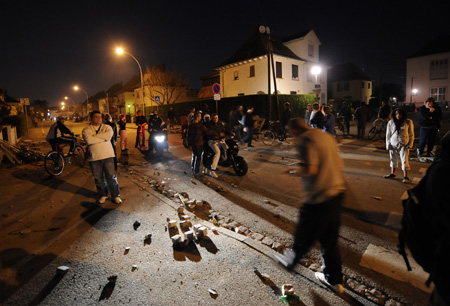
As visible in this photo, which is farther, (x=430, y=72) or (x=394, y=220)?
(x=430, y=72)

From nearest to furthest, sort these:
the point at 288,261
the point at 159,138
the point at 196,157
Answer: the point at 288,261 → the point at 196,157 → the point at 159,138

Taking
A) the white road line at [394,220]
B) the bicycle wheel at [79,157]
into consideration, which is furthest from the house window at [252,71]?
the white road line at [394,220]

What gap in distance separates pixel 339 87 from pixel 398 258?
5874 centimetres

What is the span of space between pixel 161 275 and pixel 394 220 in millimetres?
4149

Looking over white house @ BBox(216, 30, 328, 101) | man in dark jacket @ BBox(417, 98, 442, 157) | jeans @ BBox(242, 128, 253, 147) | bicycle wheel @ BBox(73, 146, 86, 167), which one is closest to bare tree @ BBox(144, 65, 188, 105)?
white house @ BBox(216, 30, 328, 101)

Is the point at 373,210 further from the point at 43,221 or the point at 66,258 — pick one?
the point at 43,221

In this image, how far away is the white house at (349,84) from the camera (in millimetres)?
54062

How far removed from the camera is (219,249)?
13.4 ft

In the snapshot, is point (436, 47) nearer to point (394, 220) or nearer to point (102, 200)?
point (394, 220)

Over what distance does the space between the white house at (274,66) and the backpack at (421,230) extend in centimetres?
2842

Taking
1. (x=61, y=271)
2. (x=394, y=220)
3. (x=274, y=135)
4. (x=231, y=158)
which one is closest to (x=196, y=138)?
(x=231, y=158)

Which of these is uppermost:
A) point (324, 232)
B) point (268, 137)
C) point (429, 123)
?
point (429, 123)

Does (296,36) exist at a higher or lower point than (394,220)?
higher

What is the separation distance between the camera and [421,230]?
1.93 m
